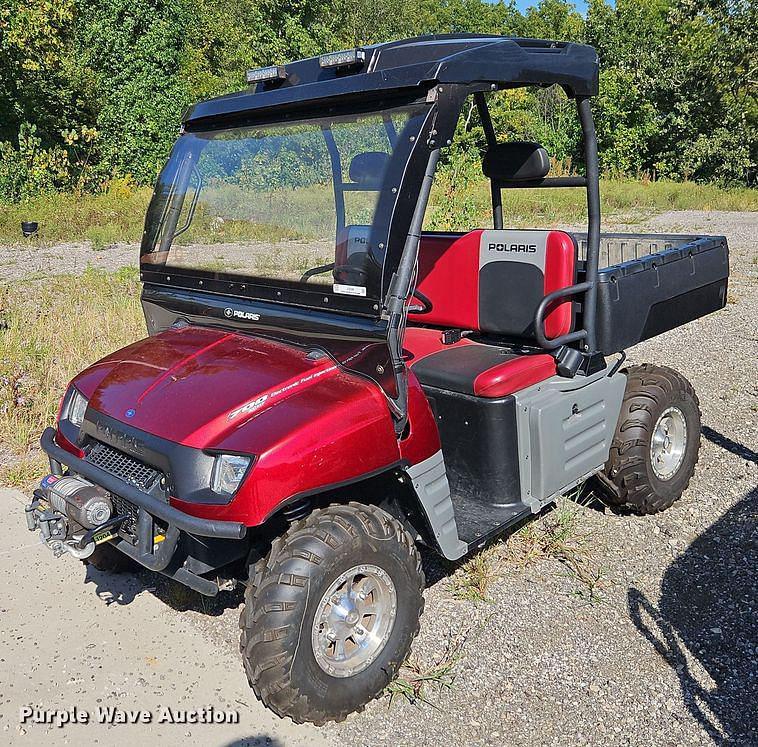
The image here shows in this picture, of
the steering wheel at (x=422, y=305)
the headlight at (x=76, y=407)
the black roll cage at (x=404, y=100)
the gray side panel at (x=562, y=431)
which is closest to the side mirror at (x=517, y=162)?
the black roll cage at (x=404, y=100)

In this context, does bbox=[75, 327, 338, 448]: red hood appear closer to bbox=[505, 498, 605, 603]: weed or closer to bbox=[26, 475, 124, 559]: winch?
bbox=[26, 475, 124, 559]: winch

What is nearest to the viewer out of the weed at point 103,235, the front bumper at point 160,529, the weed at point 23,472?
the front bumper at point 160,529

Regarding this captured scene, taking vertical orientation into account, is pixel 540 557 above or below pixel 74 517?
below

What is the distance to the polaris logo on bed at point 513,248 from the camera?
3.66 meters

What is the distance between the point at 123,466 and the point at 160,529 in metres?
0.27

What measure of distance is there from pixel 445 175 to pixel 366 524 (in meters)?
8.00

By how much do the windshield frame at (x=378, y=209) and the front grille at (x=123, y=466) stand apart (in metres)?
0.80

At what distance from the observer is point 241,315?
310 centimetres

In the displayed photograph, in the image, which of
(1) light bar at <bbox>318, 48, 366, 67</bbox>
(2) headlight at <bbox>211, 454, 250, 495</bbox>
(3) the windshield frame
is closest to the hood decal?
(2) headlight at <bbox>211, 454, 250, 495</bbox>

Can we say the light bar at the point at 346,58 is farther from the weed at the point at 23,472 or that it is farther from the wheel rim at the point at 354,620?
the weed at the point at 23,472

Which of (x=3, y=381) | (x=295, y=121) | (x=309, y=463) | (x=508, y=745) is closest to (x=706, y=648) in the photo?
(x=508, y=745)

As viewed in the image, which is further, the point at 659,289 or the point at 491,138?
the point at 491,138

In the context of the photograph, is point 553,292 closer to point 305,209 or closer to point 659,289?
point 659,289

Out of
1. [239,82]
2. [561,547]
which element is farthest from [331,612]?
[239,82]
